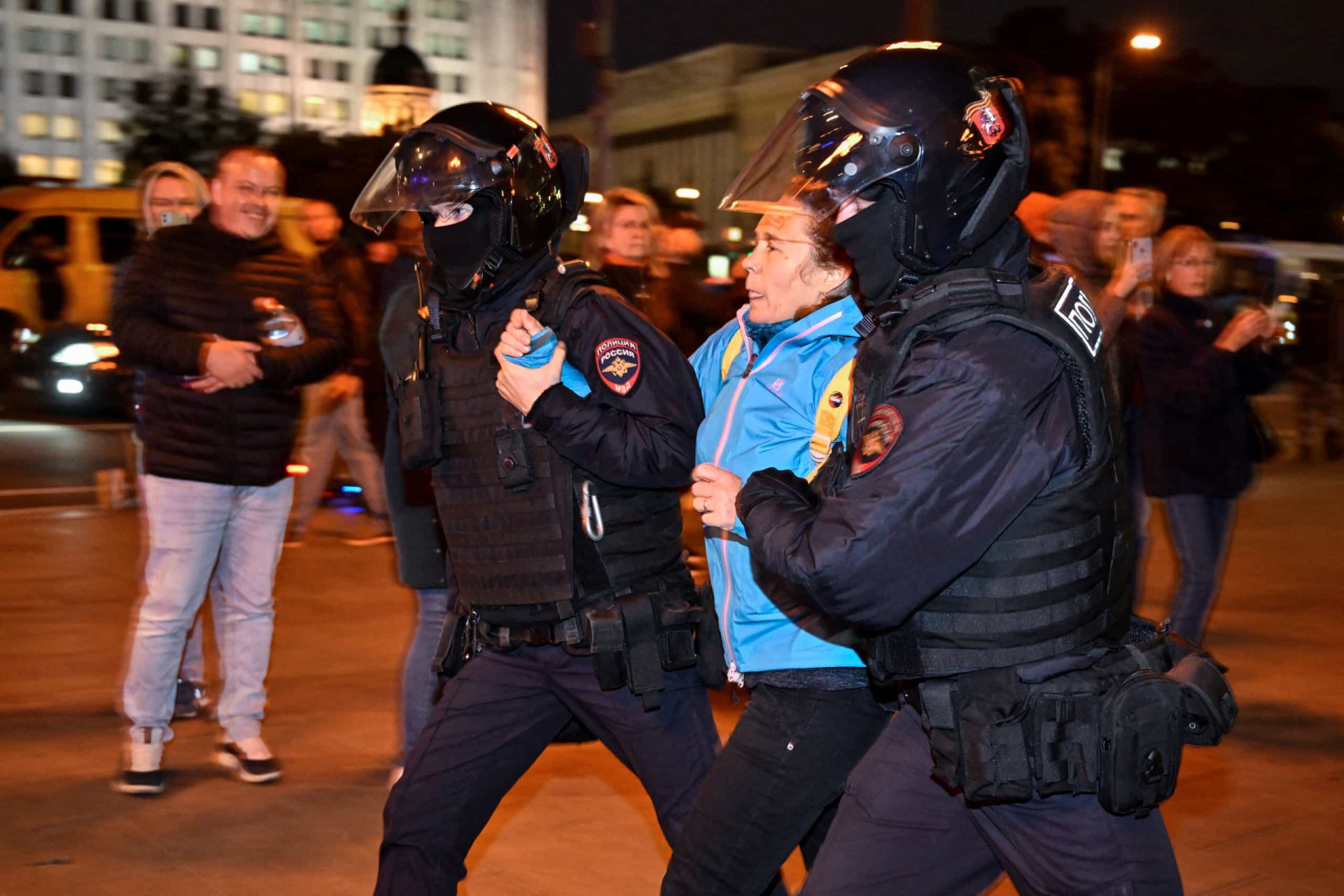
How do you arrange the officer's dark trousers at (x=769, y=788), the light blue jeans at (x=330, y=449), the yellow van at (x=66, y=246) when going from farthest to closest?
the yellow van at (x=66, y=246), the light blue jeans at (x=330, y=449), the officer's dark trousers at (x=769, y=788)

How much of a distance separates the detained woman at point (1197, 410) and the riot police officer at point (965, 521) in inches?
150

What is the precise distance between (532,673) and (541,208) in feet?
3.33

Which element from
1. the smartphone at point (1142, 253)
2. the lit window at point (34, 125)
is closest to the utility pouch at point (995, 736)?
the smartphone at point (1142, 253)

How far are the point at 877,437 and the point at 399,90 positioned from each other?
6054 centimetres

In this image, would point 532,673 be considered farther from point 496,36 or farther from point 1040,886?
point 496,36

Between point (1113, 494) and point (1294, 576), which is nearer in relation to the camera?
point (1113, 494)

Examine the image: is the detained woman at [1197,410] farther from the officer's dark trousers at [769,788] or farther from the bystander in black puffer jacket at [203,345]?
the officer's dark trousers at [769,788]

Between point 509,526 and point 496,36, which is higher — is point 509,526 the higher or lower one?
the lower one

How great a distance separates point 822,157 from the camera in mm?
2412

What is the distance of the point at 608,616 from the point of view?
3.06 meters

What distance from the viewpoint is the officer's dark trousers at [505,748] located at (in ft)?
9.98

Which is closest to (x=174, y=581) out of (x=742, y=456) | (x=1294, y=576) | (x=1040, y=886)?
(x=742, y=456)

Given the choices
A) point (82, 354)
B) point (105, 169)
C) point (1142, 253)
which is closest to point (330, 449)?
point (1142, 253)

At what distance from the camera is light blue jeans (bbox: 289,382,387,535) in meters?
9.30
